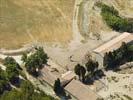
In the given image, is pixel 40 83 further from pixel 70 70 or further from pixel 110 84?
pixel 110 84

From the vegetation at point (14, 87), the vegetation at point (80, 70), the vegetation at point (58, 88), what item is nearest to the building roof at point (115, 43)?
the vegetation at point (80, 70)

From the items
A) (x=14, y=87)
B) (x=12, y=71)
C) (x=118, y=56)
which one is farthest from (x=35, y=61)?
(x=118, y=56)

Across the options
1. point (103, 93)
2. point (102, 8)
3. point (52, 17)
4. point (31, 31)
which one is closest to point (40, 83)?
point (103, 93)

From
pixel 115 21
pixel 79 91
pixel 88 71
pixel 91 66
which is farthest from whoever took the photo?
pixel 115 21

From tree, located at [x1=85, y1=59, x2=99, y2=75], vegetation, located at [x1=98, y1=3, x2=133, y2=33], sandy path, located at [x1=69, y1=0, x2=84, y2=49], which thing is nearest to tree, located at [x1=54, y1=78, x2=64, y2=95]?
tree, located at [x1=85, y1=59, x2=99, y2=75]

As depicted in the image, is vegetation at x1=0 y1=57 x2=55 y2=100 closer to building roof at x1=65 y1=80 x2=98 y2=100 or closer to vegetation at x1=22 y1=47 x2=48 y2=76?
vegetation at x1=22 y1=47 x2=48 y2=76

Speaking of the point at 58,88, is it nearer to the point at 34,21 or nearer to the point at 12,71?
the point at 12,71
